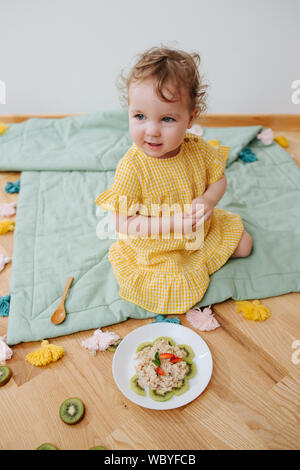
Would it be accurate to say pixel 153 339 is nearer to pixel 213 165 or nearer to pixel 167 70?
pixel 213 165

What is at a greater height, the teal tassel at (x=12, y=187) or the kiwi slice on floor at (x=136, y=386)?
the teal tassel at (x=12, y=187)

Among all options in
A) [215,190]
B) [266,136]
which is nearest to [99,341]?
[215,190]

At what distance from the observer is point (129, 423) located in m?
0.83

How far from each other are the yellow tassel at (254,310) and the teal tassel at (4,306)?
64cm

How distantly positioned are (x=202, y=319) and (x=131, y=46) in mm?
1194

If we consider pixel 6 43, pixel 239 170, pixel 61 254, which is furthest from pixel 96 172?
pixel 6 43

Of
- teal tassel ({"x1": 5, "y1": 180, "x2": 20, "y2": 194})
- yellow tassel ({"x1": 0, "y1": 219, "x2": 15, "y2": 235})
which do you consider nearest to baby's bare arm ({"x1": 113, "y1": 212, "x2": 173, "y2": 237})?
yellow tassel ({"x1": 0, "y1": 219, "x2": 15, "y2": 235})

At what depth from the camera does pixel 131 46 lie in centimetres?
160

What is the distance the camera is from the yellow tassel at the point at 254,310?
40.0 inches

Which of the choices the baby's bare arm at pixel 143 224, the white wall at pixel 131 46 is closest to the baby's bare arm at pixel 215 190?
the baby's bare arm at pixel 143 224

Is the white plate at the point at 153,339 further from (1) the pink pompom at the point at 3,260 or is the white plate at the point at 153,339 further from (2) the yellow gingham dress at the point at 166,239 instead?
(1) the pink pompom at the point at 3,260

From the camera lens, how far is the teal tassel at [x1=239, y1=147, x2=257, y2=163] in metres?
1.54

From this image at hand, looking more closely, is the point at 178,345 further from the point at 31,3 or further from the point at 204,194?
the point at 31,3

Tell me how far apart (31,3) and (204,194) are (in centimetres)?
112
